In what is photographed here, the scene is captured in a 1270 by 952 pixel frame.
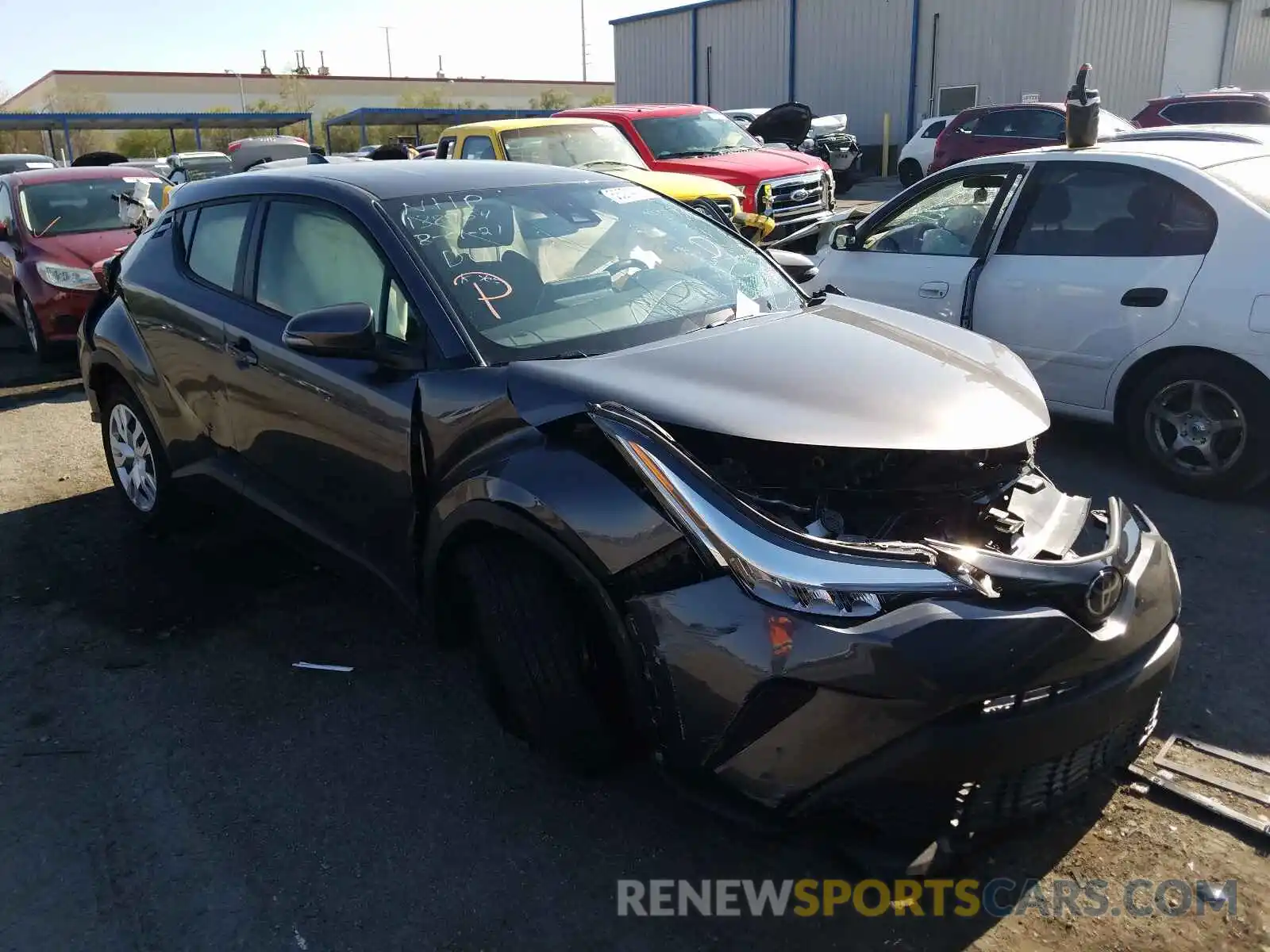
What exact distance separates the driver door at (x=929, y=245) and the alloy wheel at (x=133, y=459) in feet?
13.6

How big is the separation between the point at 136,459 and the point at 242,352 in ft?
5.08

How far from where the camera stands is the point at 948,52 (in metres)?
29.0

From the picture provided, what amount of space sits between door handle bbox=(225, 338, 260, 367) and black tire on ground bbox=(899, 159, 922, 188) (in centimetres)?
2170

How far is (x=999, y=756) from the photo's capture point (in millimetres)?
2281

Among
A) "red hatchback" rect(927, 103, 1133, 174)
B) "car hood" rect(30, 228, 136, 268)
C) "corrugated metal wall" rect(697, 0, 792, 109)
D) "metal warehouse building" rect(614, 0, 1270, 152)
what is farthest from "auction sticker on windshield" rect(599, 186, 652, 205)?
"corrugated metal wall" rect(697, 0, 792, 109)

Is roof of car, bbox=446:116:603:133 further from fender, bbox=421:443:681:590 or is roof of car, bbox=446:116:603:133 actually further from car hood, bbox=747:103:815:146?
fender, bbox=421:443:681:590

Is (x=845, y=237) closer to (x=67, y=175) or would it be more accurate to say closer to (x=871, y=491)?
(x=871, y=491)

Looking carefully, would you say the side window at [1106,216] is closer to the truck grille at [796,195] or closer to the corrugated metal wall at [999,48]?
the truck grille at [796,195]

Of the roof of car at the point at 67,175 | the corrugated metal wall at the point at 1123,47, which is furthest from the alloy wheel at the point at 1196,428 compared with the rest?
the corrugated metal wall at the point at 1123,47

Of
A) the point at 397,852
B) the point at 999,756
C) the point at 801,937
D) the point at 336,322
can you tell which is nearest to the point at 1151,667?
the point at 999,756

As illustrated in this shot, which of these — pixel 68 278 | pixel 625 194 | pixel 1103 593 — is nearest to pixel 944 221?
pixel 625 194

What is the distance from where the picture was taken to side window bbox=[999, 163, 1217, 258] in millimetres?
5016

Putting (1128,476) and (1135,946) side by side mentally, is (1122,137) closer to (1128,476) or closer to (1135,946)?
(1128,476)

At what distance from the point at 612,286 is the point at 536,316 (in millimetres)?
377
